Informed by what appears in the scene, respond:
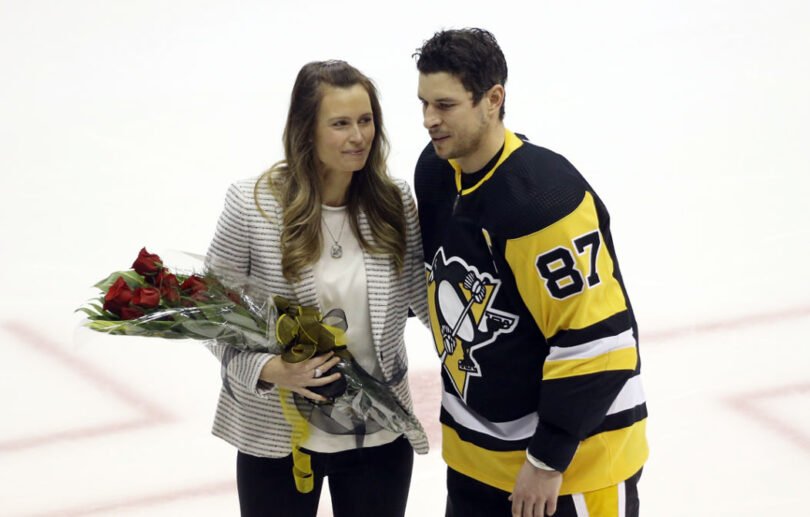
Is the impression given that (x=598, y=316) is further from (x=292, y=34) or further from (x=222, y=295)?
(x=292, y=34)

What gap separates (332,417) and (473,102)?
0.73 m

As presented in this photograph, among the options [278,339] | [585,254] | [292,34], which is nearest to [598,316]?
[585,254]

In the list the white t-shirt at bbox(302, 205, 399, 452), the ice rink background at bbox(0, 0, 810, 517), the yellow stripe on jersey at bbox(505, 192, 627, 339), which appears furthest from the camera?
the ice rink background at bbox(0, 0, 810, 517)

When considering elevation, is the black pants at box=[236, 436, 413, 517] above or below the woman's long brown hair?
below

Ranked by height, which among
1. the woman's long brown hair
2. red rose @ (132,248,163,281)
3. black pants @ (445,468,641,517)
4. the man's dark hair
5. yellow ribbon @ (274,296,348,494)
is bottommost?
black pants @ (445,468,641,517)

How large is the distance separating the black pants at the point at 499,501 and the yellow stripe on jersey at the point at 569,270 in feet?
1.17

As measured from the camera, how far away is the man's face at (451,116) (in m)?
2.39

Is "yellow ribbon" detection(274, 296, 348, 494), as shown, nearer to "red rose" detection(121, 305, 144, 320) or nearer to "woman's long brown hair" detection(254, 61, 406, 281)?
"woman's long brown hair" detection(254, 61, 406, 281)

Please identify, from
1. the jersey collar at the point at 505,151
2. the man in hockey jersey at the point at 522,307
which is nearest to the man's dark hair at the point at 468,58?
the man in hockey jersey at the point at 522,307

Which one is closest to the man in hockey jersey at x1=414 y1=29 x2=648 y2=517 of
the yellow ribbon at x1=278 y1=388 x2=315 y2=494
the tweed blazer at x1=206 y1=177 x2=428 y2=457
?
the tweed blazer at x1=206 y1=177 x2=428 y2=457

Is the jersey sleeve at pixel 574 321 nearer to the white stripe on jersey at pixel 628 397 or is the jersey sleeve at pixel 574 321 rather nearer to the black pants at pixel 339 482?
the white stripe on jersey at pixel 628 397

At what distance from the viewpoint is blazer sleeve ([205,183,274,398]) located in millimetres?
2607

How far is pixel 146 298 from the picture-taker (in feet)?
8.02

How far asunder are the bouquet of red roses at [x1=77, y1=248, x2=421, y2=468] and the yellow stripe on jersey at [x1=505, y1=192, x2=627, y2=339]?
0.42 m
